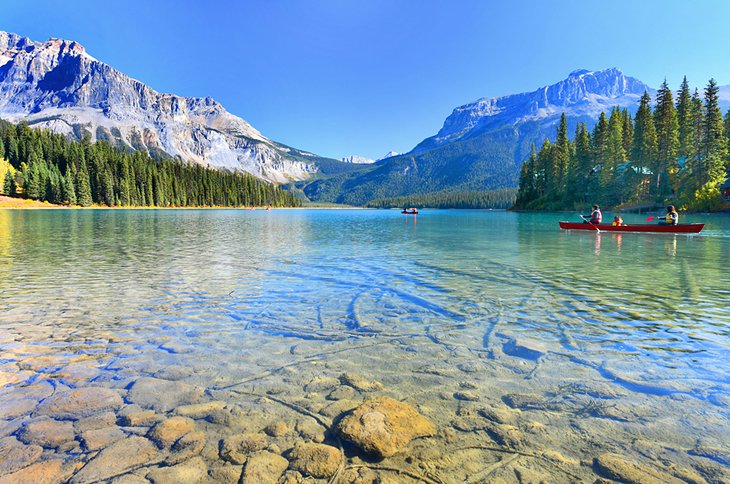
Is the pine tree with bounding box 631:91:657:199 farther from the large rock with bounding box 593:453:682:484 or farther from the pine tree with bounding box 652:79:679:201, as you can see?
the large rock with bounding box 593:453:682:484

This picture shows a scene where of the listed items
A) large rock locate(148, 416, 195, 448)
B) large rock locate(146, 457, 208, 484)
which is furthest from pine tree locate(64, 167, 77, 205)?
large rock locate(146, 457, 208, 484)

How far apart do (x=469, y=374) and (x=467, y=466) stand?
104 inches

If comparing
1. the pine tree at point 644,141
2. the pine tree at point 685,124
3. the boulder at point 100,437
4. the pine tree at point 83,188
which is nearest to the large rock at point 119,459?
the boulder at point 100,437

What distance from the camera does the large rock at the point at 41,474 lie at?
400cm

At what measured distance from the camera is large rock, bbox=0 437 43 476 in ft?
13.8

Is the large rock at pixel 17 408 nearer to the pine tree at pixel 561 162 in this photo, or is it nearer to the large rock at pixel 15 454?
the large rock at pixel 15 454

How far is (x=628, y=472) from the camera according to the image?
13.9 ft

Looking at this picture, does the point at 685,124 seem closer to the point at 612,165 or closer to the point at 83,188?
the point at 612,165

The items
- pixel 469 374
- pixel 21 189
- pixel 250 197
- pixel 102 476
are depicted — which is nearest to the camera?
pixel 102 476

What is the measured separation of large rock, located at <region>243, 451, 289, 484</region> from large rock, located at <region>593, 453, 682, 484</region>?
3675 millimetres

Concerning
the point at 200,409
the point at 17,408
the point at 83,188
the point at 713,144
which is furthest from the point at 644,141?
the point at 83,188

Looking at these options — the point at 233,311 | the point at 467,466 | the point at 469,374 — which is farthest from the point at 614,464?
the point at 233,311

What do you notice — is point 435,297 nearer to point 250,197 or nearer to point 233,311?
point 233,311

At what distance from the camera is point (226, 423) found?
5.20 m
